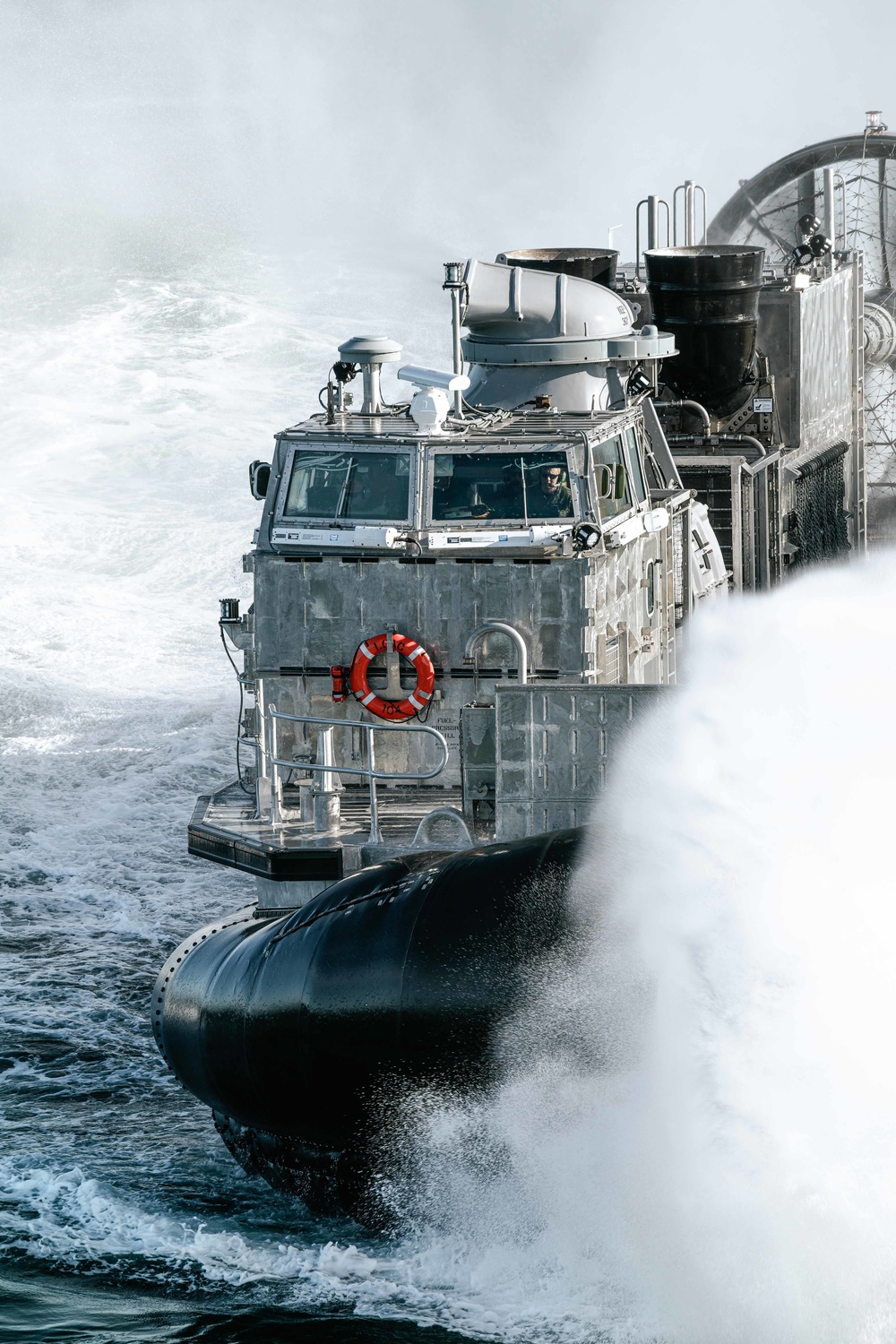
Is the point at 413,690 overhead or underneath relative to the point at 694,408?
underneath

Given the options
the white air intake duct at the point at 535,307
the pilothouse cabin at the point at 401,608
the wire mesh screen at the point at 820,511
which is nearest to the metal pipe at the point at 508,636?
the pilothouse cabin at the point at 401,608

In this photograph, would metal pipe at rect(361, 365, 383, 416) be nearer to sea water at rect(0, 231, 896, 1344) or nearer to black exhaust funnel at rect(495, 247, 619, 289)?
sea water at rect(0, 231, 896, 1344)

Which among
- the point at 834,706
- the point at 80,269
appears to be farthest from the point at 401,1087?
the point at 80,269

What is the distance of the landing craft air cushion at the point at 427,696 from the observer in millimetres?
7359

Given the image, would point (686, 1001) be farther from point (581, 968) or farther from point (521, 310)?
point (521, 310)

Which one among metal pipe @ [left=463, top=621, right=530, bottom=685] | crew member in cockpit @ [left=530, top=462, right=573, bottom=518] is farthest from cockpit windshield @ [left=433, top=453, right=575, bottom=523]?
metal pipe @ [left=463, top=621, right=530, bottom=685]

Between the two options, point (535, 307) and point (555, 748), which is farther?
point (535, 307)

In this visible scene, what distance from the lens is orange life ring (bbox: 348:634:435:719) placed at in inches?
378

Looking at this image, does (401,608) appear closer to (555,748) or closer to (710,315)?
(555,748)

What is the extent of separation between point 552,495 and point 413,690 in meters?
1.32

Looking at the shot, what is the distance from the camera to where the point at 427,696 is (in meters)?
9.61

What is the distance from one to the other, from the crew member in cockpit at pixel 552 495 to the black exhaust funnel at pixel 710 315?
5846 millimetres

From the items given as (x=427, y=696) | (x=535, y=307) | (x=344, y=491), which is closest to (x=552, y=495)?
(x=344, y=491)

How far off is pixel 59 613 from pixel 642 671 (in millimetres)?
12690
